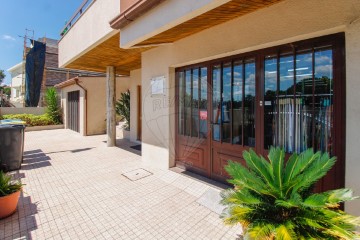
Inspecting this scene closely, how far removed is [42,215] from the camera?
362cm

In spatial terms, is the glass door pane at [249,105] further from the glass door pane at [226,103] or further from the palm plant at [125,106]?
the palm plant at [125,106]

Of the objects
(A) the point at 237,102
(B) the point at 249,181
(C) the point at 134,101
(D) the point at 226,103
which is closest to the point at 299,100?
(A) the point at 237,102

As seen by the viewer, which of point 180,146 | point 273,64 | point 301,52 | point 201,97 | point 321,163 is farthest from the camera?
point 180,146

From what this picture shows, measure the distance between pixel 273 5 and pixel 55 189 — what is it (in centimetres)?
611

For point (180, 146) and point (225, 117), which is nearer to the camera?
point (225, 117)

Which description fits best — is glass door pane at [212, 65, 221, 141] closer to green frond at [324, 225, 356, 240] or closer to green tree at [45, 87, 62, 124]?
green frond at [324, 225, 356, 240]

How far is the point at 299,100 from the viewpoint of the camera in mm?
3531

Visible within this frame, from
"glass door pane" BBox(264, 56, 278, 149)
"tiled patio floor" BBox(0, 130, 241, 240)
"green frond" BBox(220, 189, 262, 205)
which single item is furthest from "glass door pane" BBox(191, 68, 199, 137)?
"green frond" BBox(220, 189, 262, 205)

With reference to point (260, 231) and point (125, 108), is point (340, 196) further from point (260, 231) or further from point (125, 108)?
point (125, 108)

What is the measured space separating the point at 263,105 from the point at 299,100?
2.11 feet

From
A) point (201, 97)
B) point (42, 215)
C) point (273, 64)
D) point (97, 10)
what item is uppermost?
point (97, 10)

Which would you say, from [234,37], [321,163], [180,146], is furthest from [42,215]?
[234,37]

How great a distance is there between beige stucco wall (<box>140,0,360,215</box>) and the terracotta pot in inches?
139

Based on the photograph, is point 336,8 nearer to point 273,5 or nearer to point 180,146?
point 273,5
